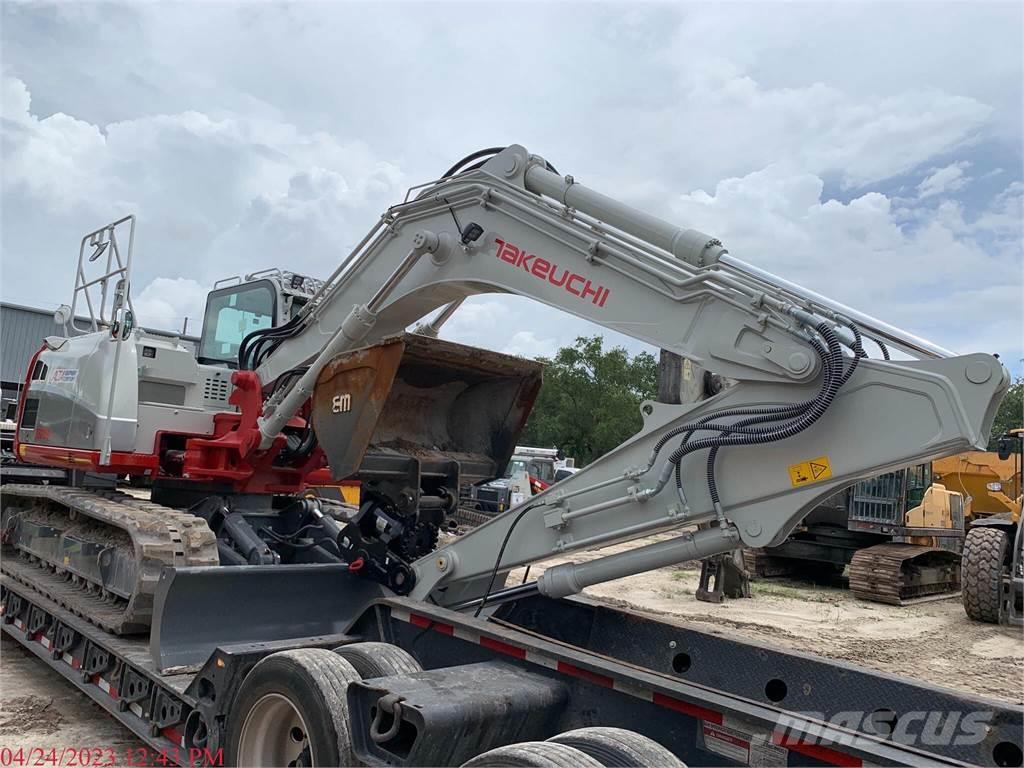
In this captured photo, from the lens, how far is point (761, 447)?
3646mm

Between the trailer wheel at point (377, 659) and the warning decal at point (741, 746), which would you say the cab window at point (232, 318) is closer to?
the trailer wheel at point (377, 659)

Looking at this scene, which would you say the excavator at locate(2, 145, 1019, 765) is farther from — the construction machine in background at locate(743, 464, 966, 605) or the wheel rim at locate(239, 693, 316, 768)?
the construction machine in background at locate(743, 464, 966, 605)

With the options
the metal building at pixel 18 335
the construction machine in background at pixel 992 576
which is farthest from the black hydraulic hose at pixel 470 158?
the metal building at pixel 18 335

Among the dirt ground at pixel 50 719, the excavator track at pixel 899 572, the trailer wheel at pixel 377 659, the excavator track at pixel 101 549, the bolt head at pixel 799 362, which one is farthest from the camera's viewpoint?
the excavator track at pixel 899 572

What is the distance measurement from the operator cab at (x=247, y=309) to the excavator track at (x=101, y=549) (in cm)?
151

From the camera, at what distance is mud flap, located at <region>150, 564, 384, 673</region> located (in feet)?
15.8

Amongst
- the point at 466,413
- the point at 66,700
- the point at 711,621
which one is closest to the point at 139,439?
the point at 66,700

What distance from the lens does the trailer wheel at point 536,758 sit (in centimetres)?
271

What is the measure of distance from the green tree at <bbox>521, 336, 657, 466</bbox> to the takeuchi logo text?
41519 millimetres

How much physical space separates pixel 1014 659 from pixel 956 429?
7181 mm

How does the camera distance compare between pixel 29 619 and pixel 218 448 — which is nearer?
pixel 218 448

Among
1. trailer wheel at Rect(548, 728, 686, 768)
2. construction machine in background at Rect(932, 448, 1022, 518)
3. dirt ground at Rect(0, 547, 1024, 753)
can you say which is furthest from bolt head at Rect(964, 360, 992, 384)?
construction machine in background at Rect(932, 448, 1022, 518)

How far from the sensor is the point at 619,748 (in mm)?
2830

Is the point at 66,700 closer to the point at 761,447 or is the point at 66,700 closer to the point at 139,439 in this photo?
the point at 139,439
